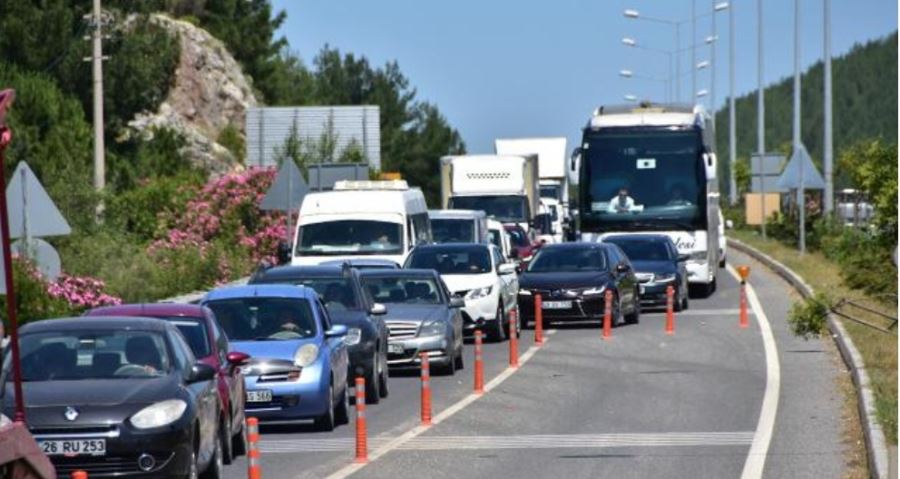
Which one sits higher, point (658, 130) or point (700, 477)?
point (658, 130)

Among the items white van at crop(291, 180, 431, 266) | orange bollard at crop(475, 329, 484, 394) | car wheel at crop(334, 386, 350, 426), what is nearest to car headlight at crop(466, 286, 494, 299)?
white van at crop(291, 180, 431, 266)

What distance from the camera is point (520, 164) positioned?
185ft

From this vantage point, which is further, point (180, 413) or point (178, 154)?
point (178, 154)

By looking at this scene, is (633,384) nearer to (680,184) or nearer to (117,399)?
(117,399)

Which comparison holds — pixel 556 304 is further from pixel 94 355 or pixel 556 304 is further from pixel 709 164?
pixel 94 355

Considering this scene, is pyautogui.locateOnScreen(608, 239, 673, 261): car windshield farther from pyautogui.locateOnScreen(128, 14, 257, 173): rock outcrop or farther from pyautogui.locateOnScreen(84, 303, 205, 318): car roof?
pyautogui.locateOnScreen(128, 14, 257, 173): rock outcrop

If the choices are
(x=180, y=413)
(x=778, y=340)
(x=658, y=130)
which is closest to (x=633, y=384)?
(x=778, y=340)

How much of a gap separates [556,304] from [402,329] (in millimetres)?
9639

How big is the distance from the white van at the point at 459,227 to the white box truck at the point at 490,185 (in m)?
10.9

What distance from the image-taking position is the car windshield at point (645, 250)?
44312 mm

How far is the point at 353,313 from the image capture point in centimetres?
2677

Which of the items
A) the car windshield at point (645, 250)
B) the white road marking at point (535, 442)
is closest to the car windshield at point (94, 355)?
the white road marking at point (535, 442)

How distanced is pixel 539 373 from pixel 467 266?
7607mm

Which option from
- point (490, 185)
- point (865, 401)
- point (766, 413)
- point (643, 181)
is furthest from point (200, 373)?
point (490, 185)
